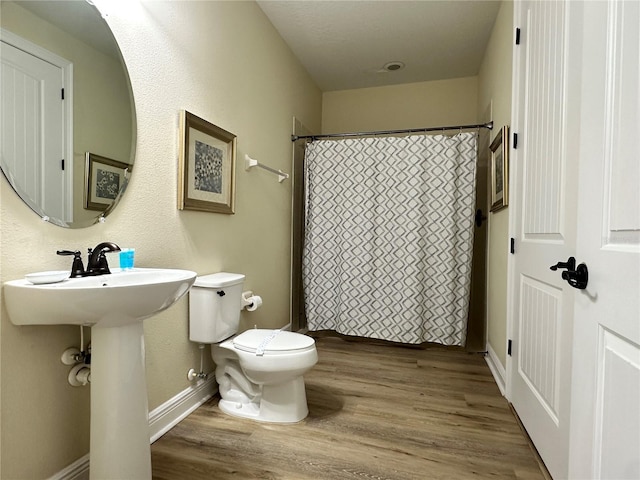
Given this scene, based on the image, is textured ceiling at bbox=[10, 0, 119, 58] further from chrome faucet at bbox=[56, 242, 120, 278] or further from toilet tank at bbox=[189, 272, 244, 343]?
toilet tank at bbox=[189, 272, 244, 343]

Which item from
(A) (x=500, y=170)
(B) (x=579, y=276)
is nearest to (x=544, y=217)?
(B) (x=579, y=276)

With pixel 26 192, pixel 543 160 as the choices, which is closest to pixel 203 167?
pixel 26 192

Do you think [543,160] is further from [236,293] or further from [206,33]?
A: [206,33]

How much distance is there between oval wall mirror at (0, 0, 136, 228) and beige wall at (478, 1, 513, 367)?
2021 mm

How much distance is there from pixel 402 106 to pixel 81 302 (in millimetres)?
3500

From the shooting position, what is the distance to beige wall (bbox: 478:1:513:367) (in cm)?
214

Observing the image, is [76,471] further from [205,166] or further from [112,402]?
[205,166]

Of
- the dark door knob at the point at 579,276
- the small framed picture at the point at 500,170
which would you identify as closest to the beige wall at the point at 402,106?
the small framed picture at the point at 500,170

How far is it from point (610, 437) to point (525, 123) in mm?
1415

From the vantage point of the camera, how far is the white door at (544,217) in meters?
1.20

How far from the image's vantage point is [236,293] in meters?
1.94

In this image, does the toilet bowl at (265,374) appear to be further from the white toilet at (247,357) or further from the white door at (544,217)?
the white door at (544,217)

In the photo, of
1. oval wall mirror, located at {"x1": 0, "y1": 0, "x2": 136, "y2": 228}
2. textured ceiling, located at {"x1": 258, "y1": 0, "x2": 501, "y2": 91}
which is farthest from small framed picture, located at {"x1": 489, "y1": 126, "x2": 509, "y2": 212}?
oval wall mirror, located at {"x1": 0, "y1": 0, "x2": 136, "y2": 228}

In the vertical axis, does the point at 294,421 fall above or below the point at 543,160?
below
